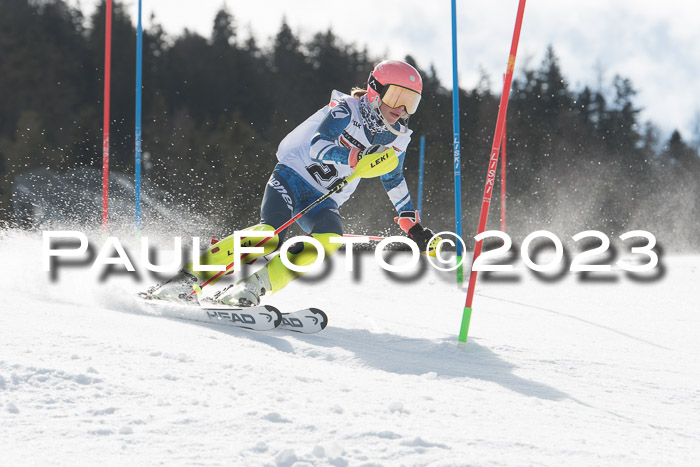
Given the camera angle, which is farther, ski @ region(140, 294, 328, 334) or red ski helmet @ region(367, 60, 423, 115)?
red ski helmet @ region(367, 60, 423, 115)

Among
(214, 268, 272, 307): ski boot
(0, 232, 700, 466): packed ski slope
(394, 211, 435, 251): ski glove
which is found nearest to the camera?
(0, 232, 700, 466): packed ski slope

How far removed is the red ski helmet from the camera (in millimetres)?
3330

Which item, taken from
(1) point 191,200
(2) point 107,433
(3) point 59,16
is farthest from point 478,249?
(3) point 59,16

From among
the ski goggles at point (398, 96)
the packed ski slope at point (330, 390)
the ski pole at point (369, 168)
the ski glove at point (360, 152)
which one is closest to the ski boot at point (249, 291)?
the ski pole at point (369, 168)

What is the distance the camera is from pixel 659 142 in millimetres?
28094

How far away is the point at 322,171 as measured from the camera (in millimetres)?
3441

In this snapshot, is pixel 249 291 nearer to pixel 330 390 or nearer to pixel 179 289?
pixel 179 289

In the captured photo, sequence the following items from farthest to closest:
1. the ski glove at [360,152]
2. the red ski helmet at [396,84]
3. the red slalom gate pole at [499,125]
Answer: the red ski helmet at [396,84], the ski glove at [360,152], the red slalom gate pole at [499,125]

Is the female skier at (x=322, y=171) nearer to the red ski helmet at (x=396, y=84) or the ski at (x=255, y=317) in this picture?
the red ski helmet at (x=396, y=84)

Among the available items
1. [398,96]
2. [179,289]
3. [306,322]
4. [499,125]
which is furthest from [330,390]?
[398,96]

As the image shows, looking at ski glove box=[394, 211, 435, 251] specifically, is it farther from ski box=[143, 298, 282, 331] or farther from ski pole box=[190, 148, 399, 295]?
ski box=[143, 298, 282, 331]

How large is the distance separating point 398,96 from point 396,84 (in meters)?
0.06

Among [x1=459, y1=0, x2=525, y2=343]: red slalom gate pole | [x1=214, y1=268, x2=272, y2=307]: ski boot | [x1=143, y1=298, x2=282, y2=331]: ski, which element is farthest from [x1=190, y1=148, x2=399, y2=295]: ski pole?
[x1=459, y1=0, x2=525, y2=343]: red slalom gate pole

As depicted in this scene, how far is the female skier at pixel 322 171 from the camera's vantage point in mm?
3180
